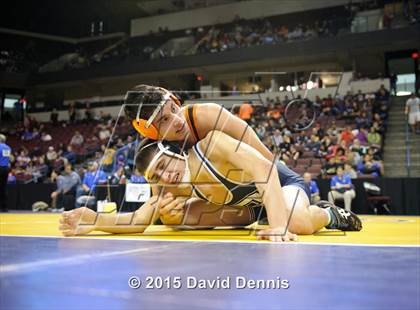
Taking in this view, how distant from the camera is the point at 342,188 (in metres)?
6.59

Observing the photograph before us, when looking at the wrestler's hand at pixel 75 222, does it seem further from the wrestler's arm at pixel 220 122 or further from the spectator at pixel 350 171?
the spectator at pixel 350 171

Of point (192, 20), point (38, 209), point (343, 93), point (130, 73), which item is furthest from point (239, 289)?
point (192, 20)

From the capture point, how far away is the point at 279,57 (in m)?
13.4

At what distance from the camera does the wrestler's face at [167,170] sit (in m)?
2.01

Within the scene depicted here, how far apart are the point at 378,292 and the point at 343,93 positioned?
1236 cm

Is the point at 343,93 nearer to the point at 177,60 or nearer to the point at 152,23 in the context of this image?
the point at 177,60

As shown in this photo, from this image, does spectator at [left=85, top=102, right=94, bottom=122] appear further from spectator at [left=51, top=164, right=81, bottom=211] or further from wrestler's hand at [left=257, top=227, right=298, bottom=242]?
wrestler's hand at [left=257, top=227, right=298, bottom=242]

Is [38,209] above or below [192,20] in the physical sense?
below

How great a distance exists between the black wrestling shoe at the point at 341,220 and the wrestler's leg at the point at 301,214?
10 cm

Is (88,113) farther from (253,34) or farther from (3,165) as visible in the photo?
(3,165)

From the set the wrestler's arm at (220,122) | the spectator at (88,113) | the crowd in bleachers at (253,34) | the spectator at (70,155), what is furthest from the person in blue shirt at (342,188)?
the spectator at (88,113)

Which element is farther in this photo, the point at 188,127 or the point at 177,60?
the point at 177,60

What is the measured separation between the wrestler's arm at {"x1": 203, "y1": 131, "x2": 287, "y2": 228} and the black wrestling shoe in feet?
2.40

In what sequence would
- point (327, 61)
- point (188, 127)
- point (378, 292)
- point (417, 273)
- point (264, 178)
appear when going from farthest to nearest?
point (327, 61), point (188, 127), point (264, 178), point (417, 273), point (378, 292)
